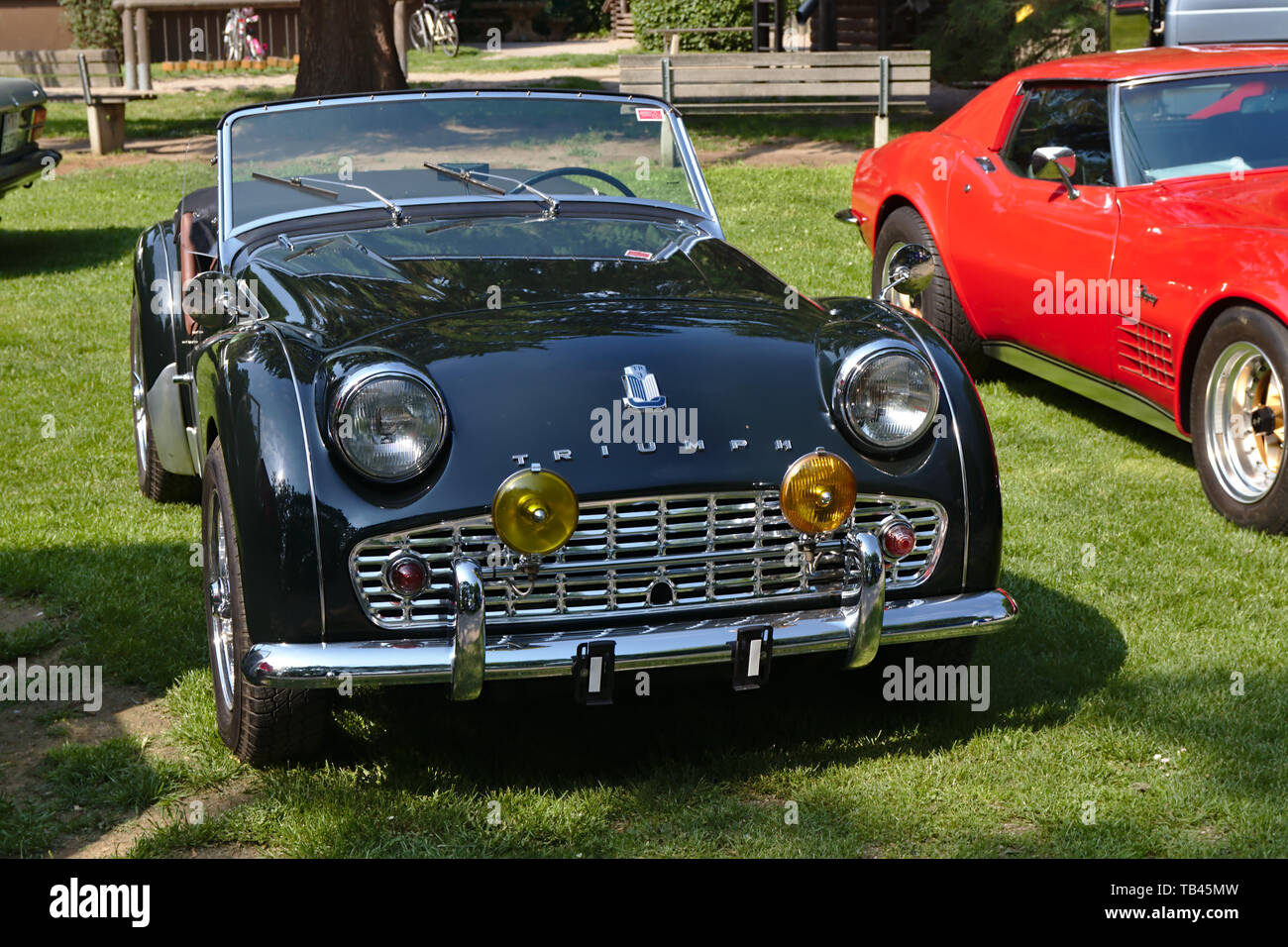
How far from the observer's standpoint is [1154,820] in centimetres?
316

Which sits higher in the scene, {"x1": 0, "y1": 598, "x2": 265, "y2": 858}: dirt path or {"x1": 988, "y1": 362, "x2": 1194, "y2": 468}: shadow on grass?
{"x1": 988, "y1": 362, "x2": 1194, "y2": 468}: shadow on grass

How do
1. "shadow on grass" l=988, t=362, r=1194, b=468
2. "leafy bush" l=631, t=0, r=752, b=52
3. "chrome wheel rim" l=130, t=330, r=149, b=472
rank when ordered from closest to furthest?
"chrome wheel rim" l=130, t=330, r=149, b=472, "shadow on grass" l=988, t=362, r=1194, b=468, "leafy bush" l=631, t=0, r=752, b=52

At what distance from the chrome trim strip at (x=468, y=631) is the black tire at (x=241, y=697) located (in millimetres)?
432

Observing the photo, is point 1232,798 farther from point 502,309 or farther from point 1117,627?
point 502,309

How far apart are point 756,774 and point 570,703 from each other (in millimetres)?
598

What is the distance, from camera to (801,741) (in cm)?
353

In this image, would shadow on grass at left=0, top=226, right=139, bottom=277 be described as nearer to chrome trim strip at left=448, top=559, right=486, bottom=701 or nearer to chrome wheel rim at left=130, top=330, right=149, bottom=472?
chrome wheel rim at left=130, top=330, right=149, bottom=472

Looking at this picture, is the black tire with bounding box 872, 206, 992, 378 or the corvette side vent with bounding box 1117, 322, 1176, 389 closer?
the corvette side vent with bounding box 1117, 322, 1176, 389

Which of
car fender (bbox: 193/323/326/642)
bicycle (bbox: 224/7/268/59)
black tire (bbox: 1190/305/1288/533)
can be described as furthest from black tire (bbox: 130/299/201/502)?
bicycle (bbox: 224/7/268/59)

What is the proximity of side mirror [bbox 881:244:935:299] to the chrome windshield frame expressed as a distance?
27.6 inches

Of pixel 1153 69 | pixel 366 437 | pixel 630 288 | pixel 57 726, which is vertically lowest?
pixel 57 726

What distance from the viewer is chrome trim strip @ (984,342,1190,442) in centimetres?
544

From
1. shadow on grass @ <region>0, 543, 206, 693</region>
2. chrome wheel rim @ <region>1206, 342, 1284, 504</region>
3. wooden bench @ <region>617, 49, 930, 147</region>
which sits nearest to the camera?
shadow on grass @ <region>0, 543, 206, 693</region>

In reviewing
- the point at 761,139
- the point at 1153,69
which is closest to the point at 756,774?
the point at 1153,69
